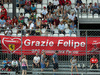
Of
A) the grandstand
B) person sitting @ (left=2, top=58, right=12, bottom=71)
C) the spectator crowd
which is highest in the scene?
the spectator crowd

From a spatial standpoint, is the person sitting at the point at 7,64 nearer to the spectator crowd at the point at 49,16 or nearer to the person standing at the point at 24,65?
the person standing at the point at 24,65

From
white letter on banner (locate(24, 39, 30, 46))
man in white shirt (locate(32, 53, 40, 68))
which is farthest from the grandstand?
man in white shirt (locate(32, 53, 40, 68))

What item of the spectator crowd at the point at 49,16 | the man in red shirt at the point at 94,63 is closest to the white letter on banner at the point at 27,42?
the spectator crowd at the point at 49,16

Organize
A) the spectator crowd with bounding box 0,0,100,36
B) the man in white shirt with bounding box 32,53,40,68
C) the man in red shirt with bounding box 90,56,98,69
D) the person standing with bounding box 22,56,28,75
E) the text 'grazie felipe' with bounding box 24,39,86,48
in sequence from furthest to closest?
the spectator crowd with bounding box 0,0,100,36
the text 'grazie felipe' with bounding box 24,39,86,48
the man in white shirt with bounding box 32,53,40,68
the man in red shirt with bounding box 90,56,98,69
the person standing with bounding box 22,56,28,75

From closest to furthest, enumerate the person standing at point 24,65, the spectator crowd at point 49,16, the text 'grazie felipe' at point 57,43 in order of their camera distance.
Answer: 1. the person standing at point 24,65
2. the text 'grazie felipe' at point 57,43
3. the spectator crowd at point 49,16

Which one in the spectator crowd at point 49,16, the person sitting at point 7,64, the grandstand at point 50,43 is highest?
the spectator crowd at point 49,16

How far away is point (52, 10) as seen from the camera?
72.0ft

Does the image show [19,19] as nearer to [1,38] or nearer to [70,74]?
[1,38]

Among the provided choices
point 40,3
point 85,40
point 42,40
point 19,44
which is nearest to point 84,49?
point 85,40

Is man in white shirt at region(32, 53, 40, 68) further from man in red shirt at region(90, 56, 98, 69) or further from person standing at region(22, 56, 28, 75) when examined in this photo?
man in red shirt at region(90, 56, 98, 69)

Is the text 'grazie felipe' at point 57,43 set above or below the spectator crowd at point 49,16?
below

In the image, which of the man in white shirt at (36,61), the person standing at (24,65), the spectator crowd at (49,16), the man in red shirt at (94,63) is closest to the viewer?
the person standing at (24,65)

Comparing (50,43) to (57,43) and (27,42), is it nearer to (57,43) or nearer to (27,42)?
(57,43)

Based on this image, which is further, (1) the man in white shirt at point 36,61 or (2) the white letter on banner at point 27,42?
(2) the white letter on banner at point 27,42
